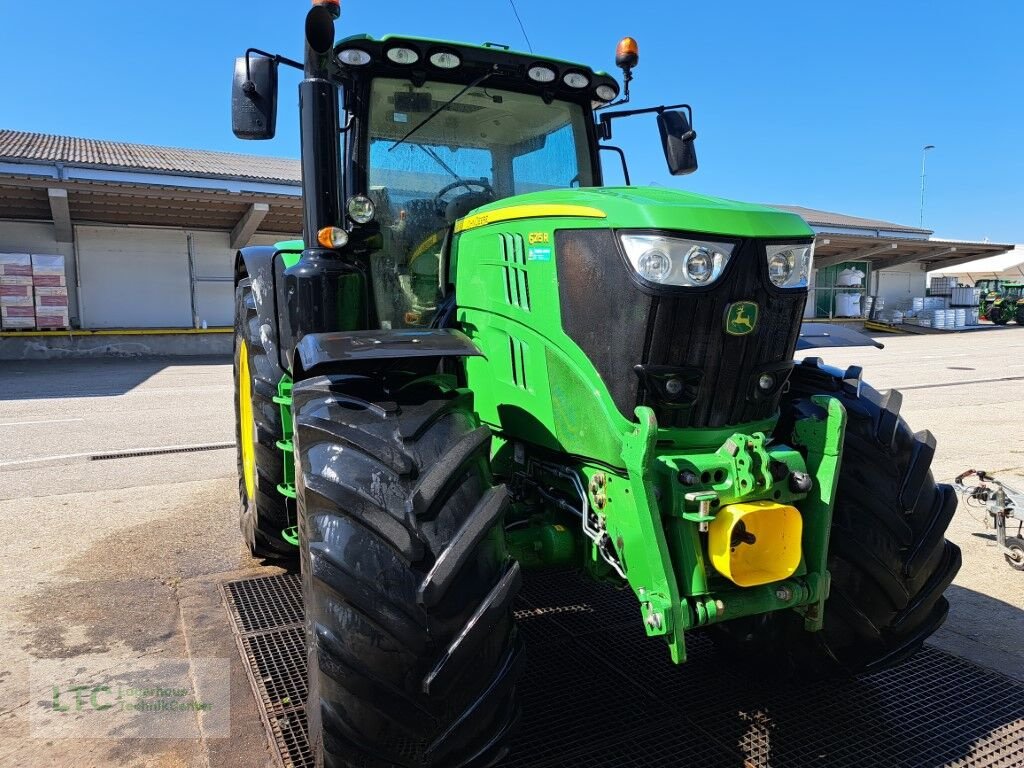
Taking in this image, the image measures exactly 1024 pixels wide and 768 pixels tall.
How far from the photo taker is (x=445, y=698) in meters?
1.93

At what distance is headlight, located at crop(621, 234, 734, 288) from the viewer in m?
2.16

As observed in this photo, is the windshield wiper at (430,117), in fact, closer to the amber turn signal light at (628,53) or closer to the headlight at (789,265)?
the amber turn signal light at (628,53)

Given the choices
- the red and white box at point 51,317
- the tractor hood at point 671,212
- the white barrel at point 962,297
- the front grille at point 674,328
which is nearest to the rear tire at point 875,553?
the front grille at point 674,328

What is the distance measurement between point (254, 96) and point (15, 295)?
16.5 meters

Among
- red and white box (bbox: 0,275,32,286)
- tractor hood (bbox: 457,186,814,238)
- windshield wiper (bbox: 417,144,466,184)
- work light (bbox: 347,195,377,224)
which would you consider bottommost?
tractor hood (bbox: 457,186,814,238)

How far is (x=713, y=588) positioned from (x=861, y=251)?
2901 centimetres

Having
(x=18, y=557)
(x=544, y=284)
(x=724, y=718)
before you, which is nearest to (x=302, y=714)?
(x=724, y=718)

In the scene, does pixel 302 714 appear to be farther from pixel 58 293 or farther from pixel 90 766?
pixel 58 293

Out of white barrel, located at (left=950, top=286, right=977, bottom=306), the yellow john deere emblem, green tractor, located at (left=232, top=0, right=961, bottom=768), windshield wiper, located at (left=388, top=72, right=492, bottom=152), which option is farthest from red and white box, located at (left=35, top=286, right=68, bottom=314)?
white barrel, located at (left=950, top=286, right=977, bottom=306)

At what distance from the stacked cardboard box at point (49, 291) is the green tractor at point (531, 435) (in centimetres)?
1615

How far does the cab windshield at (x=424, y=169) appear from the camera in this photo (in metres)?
3.34

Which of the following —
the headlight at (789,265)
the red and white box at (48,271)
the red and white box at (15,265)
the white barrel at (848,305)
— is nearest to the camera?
the headlight at (789,265)

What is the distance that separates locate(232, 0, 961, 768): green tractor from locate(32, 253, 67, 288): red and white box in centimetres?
1614

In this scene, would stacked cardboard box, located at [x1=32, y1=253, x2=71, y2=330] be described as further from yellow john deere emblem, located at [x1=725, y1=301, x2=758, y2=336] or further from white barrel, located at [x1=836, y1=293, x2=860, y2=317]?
white barrel, located at [x1=836, y1=293, x2=860, y2=317]
